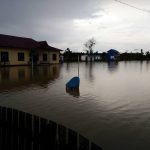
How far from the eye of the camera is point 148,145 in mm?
5410

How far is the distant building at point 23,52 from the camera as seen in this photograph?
39.3 meters

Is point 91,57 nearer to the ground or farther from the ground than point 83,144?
farther from the ground

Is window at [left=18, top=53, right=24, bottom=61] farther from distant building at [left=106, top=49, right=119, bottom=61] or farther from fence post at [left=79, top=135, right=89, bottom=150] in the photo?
distant building at [left=106, top=49, right=119, bottom=61]

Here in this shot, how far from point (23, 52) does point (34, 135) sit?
3993 cm

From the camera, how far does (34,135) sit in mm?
4285

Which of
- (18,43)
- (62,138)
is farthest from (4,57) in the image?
(62,138)

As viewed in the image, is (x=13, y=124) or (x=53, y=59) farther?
(x=53, y=59)

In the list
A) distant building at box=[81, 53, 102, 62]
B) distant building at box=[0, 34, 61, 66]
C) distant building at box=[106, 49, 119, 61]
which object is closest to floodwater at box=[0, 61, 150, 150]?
distant building at box=[0, 34, 61, 66]

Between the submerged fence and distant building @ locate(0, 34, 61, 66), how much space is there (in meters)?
31.4

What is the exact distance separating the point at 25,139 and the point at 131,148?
2383mm

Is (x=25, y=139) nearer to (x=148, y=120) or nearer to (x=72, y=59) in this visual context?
(x=148, y=120)

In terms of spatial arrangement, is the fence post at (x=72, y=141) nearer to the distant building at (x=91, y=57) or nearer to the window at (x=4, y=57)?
the window at (x=4, y=57)

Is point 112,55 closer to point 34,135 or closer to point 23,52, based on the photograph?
point 23,52

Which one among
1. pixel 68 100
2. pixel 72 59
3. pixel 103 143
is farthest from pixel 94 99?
pixel 72 59
